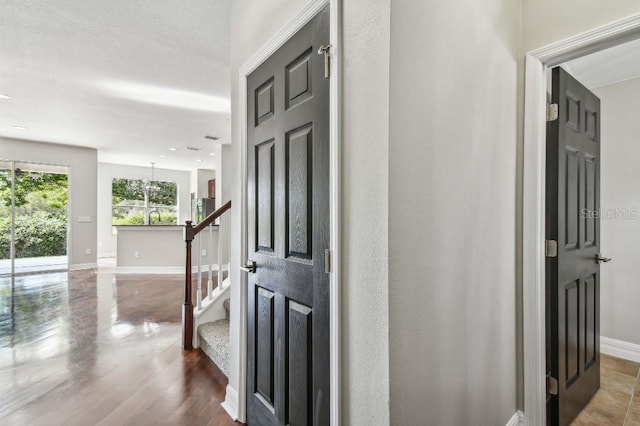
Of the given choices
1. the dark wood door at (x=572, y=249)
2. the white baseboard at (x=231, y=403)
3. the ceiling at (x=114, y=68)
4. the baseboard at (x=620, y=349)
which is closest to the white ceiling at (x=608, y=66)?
the dark wood door at (x=572, y=249)

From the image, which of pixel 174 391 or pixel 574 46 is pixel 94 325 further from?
pixel 574 46

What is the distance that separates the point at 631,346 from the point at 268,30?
3.87 metres

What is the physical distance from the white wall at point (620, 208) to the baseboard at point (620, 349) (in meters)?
0.04

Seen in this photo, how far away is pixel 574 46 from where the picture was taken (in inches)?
60.8

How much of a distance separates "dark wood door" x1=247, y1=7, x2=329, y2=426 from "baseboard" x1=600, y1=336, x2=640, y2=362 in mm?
3119

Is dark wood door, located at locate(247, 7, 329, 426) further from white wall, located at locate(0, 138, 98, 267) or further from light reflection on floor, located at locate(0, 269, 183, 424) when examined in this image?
white wall, located at locate(0, 138, 98, 267)

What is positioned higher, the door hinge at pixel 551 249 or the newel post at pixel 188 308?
the door hinge at pixel 551 249

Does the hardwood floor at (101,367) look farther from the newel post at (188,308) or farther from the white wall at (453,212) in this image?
the white wall at (453,212)

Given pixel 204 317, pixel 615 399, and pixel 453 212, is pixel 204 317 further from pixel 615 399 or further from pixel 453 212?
pixel 615 399

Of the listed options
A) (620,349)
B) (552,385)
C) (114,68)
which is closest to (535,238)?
(552,385)

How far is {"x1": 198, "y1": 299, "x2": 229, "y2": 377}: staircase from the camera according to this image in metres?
2.52

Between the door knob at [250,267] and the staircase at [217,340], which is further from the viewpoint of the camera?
the staircase at [217,340]

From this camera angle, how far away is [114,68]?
3.39m

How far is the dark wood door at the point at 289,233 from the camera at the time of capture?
4.20ft
